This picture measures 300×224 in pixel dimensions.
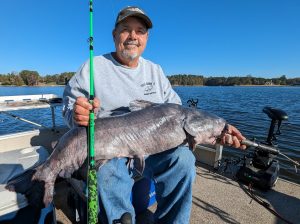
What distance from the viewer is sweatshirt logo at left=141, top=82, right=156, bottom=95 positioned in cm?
370

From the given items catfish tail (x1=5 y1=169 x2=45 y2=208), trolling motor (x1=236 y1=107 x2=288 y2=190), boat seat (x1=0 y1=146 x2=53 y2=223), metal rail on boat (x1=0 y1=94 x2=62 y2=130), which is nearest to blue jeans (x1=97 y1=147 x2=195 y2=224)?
catfish tail (x1=5 y1=169 x2=45 y2=208)

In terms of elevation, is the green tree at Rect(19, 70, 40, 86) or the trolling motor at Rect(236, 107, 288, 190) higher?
the trolling motor at Rect(236, 107, 288, 190)

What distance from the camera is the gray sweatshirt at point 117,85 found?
3.22 m

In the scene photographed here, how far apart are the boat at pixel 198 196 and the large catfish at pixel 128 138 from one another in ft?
0.88

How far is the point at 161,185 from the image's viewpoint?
10.5ft

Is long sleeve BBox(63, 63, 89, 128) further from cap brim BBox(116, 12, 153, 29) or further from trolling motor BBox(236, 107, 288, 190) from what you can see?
trolling motor BBox(236, 107, 288, 190)

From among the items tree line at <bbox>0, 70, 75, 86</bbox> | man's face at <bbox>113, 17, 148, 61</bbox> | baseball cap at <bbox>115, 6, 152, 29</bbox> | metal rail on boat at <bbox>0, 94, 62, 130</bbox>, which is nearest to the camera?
baseball cap at <bbox>115, 6, 152, 29</bbox>

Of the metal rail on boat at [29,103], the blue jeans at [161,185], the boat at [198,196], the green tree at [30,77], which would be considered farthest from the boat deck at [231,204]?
the green tree at [30,77]

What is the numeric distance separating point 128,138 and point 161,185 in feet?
2.78

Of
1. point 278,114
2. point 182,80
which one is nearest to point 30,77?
point 182,80

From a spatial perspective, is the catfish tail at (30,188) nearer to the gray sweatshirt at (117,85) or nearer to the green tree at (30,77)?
the gray sweatshirt at (117,85)

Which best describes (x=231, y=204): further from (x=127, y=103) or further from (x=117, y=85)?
(x=117, y=85)

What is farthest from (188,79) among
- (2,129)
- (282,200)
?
Answer: (282,200)

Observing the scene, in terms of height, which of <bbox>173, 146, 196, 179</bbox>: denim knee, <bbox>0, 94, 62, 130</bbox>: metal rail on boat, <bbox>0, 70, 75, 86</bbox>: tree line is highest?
<bbox>0, 94, 62, 130</bbox>: metal rail on boat
